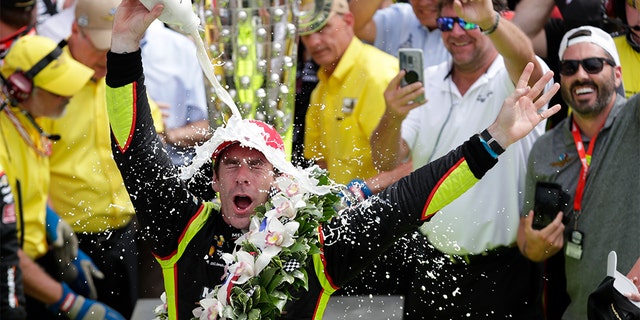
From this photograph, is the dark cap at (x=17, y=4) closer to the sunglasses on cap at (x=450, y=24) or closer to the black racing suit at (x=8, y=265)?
the black racing suit at (x=8, y=265)

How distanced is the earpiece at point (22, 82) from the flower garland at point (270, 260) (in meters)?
2.60

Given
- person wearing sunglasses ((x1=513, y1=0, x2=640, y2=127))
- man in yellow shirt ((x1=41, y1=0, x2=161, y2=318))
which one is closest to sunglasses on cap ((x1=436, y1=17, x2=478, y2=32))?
person wearing sunglasses ((x1=513, y1=0, x2=640, y2=127))

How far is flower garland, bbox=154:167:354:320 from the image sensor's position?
4.53 meters

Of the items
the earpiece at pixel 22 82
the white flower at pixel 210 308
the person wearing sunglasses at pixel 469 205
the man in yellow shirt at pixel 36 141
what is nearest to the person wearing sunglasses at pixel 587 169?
the person wearing sunglasses at pixel 469 205

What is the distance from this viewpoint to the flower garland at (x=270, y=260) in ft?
14.9

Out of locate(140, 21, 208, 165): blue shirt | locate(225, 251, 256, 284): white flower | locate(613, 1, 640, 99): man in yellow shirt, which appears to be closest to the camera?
locate(225, 251, 256, 284): white flower

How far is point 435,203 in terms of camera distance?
4535 mm

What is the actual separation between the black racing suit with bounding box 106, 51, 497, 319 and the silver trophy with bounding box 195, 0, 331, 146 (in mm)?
868

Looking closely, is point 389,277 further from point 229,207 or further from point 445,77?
point 229,207

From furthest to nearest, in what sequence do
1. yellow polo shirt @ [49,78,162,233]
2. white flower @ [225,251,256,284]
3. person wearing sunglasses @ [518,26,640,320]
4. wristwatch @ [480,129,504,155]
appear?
yellow polo shirt @ [49,78,162,233], person wearing sunglasses @ [518,26,640,320], white flower @ [225,251,256,284], wristwatch @ [480,129,504,155]

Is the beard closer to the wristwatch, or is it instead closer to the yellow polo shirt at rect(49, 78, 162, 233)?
the wristwatch

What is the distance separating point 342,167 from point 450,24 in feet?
3.26

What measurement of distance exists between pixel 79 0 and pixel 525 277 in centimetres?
317

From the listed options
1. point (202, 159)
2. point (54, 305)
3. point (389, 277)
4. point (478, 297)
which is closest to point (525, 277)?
point (478, 297)
